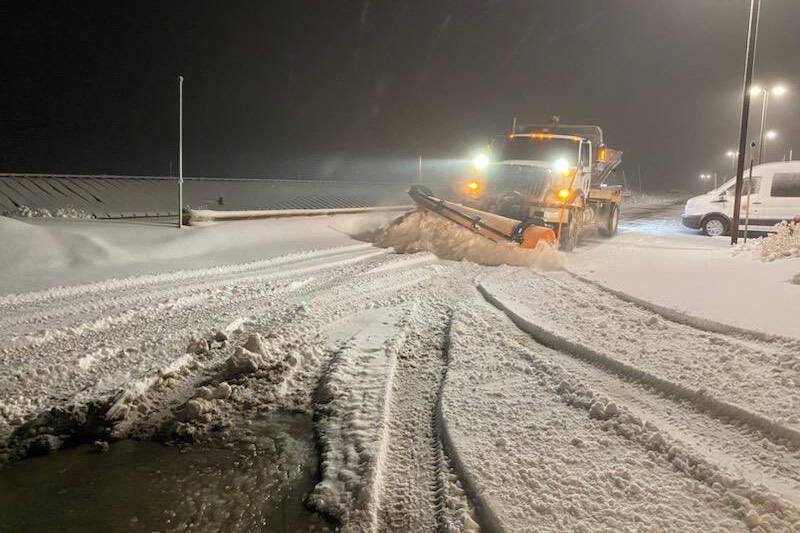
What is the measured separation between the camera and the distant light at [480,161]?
14.4 meters

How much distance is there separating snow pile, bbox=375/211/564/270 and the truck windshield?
3.43 m

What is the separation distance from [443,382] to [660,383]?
1.70m

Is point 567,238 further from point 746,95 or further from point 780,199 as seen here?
point 780,199

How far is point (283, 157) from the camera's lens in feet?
134

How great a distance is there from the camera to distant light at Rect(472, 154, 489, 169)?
14.4m

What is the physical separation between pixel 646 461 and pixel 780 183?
691 inches

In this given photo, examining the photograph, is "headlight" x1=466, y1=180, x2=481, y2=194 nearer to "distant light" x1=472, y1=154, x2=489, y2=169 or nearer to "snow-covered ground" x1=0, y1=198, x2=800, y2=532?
"distant light" x1=472, y1=154, x2=489, y2=169

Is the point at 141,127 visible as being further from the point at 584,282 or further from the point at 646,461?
the point at 646,461

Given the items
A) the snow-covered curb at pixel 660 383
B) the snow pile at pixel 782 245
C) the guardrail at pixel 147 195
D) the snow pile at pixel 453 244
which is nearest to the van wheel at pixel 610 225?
the snow pile at pixel 782 245

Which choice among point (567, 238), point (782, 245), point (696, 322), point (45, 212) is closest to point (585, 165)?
point (567, 238)

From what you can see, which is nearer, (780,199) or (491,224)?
(491,224)

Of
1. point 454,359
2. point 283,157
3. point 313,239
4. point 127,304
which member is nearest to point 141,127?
point 283,157

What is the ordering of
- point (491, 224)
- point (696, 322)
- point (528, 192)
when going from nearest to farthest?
1. point (696, 322)
2. point (491, 224)
3. point (528, 192)

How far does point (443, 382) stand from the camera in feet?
16.4
